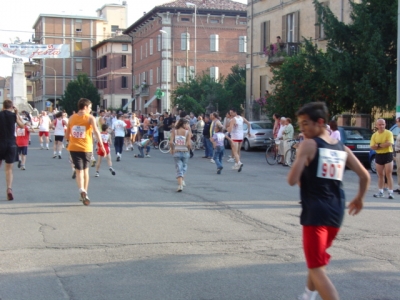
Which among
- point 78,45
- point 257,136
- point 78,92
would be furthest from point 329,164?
point 78,45

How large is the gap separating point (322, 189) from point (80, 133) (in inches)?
283

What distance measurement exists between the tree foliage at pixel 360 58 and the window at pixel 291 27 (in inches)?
318

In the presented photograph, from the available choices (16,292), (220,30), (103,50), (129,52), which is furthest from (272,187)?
(103,50)

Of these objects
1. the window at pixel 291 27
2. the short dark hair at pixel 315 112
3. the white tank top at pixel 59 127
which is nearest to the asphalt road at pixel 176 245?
the short dark hair at pixel 315 112

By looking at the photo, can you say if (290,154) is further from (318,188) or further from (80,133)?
(318,188)

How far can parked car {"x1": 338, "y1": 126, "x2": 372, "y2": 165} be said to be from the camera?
63.4 ft

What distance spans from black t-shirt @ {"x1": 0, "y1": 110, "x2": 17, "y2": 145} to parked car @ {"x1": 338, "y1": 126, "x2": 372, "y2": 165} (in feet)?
37.3

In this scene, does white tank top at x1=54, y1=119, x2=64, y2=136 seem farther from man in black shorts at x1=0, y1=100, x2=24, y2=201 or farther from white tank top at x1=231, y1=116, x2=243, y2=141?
man in black shorts at x1=0, y1=100, x2=24, y2=201

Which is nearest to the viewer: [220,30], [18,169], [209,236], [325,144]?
[325,144]

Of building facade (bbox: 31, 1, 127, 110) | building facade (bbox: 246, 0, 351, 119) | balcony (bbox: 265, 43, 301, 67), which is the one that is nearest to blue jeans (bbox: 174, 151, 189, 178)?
building facade (bbox: 246, 0, 351, 119)

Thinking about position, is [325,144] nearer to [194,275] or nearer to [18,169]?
[194,275]

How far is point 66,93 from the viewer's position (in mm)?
82500

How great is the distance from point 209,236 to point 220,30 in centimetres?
5315

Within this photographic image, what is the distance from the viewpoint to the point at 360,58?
2323 cm
